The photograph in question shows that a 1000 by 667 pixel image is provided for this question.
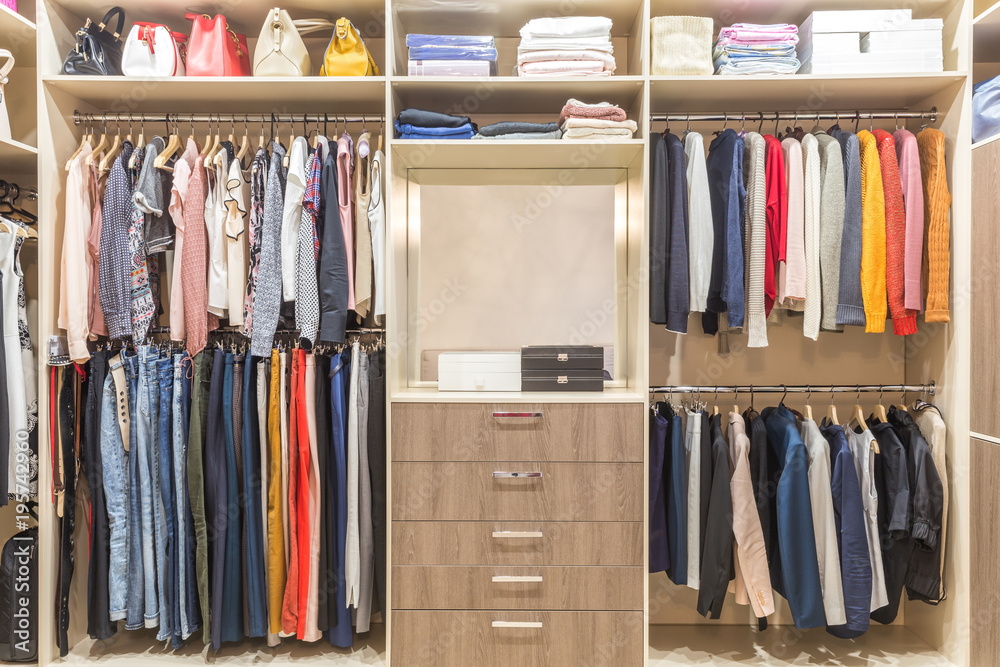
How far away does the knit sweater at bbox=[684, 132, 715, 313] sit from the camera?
85.1 inches

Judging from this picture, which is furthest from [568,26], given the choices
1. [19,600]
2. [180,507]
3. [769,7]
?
[19,600]

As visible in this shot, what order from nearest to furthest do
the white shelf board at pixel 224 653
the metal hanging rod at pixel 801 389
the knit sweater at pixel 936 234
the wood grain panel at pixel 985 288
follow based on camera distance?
the wood grain panel at pixel 985 288
the knit sweater at pixel 936 234
the white shelf board at pixel 224 653
the metal hanging rod at pixel 801 389

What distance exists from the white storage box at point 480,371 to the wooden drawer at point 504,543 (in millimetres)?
474

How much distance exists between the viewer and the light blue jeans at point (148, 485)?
218cm

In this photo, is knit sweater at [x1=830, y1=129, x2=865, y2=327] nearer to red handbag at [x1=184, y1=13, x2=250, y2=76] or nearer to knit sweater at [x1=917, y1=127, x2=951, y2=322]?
knit sweater at [x1=917, y1=127, x2=951, y2=322]

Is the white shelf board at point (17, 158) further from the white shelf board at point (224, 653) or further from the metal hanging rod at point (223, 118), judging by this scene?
the white shelf board at point (224, 653)

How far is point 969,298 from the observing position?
214cm

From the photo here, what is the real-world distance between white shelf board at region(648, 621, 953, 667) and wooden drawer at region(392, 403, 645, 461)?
87cm

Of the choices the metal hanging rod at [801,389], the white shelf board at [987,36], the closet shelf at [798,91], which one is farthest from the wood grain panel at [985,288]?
the white shelf board at [987,36]

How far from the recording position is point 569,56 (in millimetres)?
2156

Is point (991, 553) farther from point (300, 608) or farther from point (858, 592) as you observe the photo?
point (300, 608)

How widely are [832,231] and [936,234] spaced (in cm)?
34

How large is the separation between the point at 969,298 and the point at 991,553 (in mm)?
863

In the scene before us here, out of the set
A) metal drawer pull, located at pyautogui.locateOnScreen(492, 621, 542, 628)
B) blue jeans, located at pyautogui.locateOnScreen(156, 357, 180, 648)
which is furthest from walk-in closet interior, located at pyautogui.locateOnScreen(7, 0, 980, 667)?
blue jeans, located at pyautogui.locateOnScreen(156, 357, 180, 648)
